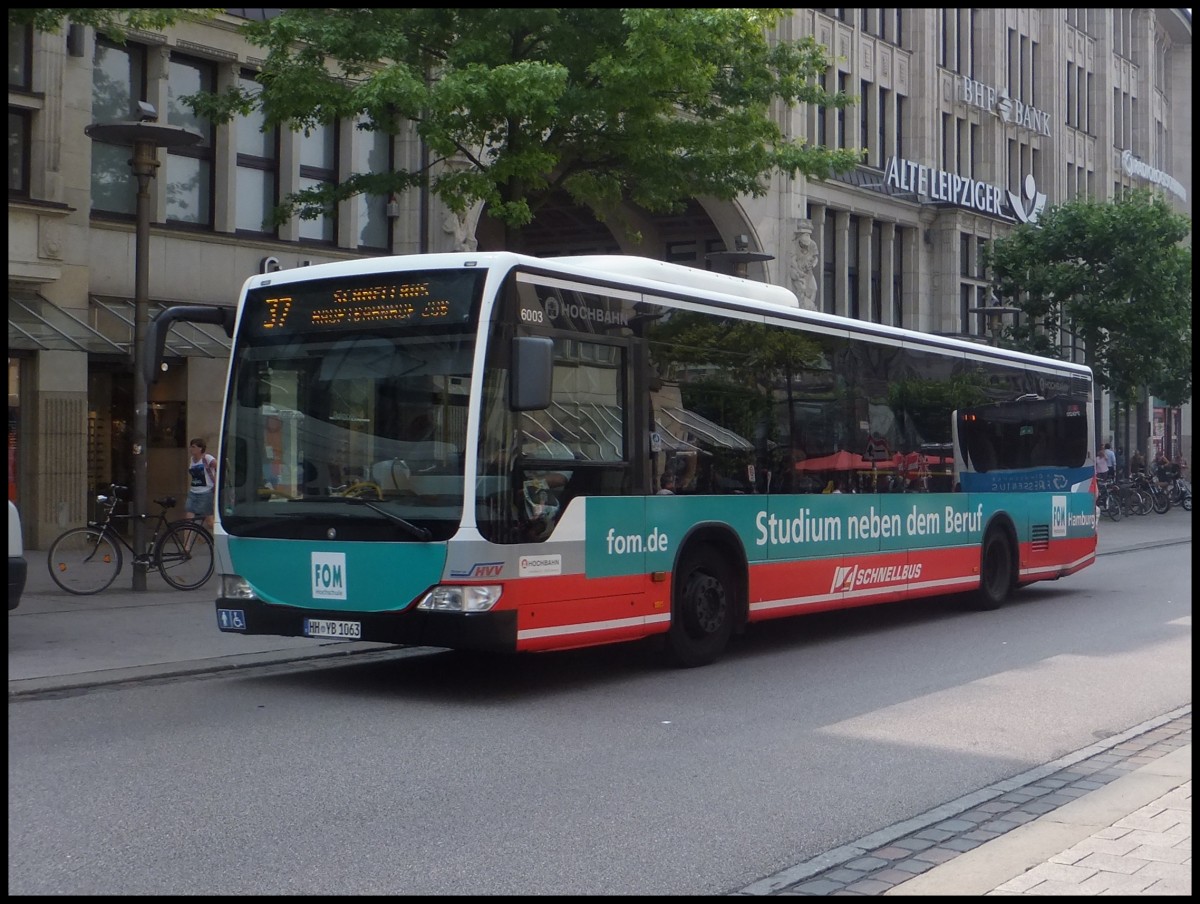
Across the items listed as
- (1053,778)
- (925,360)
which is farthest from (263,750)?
(925,360)

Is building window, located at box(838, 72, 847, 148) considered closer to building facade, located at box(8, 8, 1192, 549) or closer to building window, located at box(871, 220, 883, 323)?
building facade, located at box(8, 8, 1192, 549)

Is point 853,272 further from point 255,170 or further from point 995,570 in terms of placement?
point 995,570

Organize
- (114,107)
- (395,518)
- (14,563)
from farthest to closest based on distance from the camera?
(114,107) < (14,563) < (395,518)

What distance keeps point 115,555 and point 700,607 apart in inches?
300

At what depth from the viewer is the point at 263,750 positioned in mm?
7766

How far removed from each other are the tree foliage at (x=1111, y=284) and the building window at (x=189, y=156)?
24471mm

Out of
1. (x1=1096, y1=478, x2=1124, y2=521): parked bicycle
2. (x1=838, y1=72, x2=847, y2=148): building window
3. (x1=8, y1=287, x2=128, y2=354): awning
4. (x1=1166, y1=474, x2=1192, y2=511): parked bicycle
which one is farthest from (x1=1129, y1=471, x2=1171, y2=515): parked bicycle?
(x1=8, y1=287, x2=128, y2=354): awning

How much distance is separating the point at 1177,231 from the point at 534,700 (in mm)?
34211

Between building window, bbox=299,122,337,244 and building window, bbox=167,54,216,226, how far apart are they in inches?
64.6

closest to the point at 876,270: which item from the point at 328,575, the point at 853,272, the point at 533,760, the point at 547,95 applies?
the point at 853,272

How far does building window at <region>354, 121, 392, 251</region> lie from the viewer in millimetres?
24625

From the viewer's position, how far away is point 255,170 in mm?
23500

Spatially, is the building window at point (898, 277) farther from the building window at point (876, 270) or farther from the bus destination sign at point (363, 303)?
the bus destination sign at point (363, 303)

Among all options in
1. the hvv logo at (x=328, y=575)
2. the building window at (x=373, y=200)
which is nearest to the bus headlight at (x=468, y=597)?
the hvv logo at (x=328, y=575)
